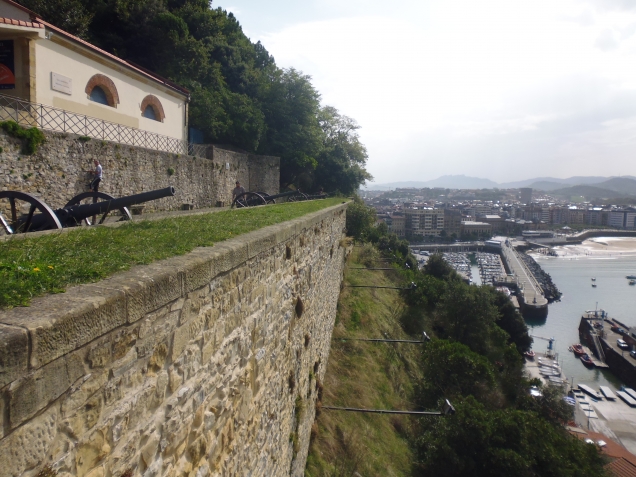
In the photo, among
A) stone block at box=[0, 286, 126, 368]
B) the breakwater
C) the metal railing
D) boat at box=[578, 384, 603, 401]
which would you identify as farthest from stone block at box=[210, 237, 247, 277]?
the breakwater

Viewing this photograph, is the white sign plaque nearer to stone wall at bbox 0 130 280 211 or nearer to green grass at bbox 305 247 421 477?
stone wall at bbox 0 130 280 211

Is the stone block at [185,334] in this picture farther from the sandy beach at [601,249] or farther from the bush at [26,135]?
the sandy beach at [601,249]

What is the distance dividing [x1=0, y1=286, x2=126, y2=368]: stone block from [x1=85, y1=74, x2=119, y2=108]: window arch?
11.6 m

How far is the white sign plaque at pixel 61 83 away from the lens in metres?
10.3

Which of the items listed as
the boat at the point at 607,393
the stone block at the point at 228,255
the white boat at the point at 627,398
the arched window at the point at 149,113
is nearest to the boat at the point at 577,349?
the boat at the point at 607,393

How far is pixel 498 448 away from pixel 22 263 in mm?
11264

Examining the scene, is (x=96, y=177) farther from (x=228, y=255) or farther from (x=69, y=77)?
(x=228, y=255)

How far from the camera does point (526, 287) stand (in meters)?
60.3

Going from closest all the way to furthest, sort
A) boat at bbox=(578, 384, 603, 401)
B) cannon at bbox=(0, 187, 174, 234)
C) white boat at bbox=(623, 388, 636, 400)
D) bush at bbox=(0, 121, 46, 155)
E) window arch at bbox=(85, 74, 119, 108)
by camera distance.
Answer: cannon at bbox=(0, 187, 174, 234) → bush at bbox=(0, 121, 46, 155) → window arch at bbox=(85, 74, 119, 108) → boat at bbox=(578, 384, 603, 401) → white boat at bbox=(623, 388, 636, 400)

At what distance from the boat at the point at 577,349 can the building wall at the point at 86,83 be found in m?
42.1

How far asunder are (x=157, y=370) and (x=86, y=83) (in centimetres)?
1153

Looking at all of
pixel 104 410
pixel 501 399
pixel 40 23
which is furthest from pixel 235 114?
pixel 104 410

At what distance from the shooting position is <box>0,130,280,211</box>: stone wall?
26.2 feet

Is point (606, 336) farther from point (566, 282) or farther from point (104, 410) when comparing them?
point (104, 410)
